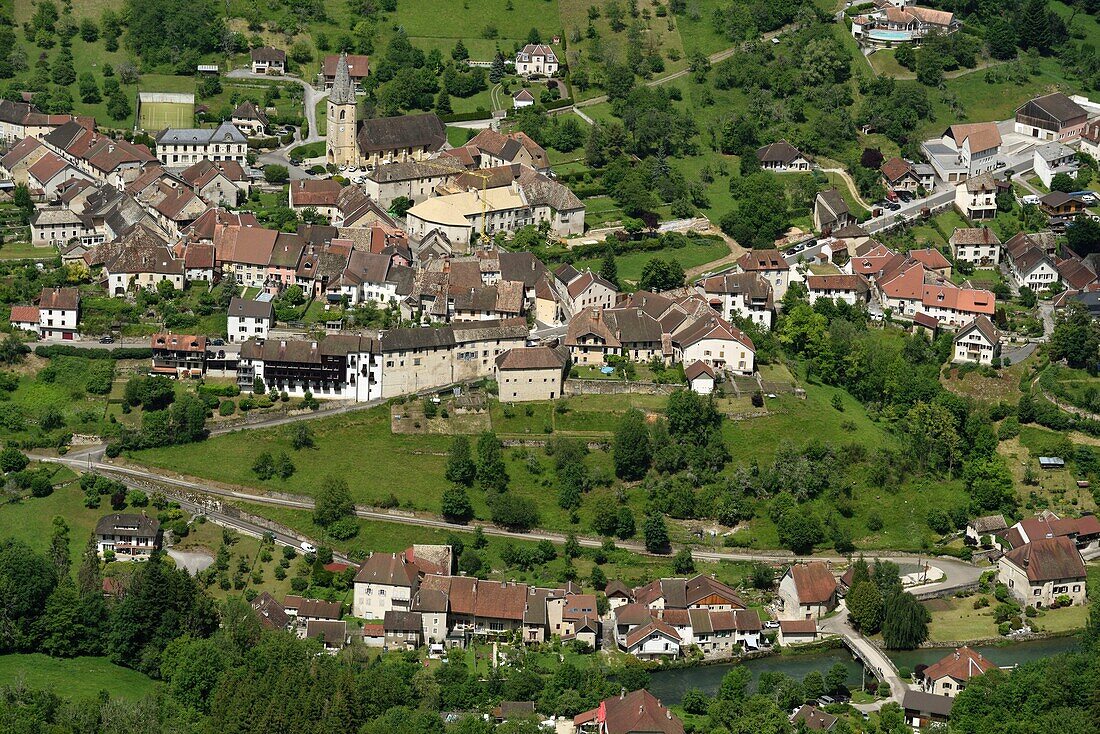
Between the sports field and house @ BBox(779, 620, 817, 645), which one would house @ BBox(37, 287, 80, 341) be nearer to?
the sports field

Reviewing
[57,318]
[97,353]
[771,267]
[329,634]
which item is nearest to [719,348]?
[771,267]

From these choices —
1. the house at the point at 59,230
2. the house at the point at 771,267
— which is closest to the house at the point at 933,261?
the house at the point at 771,267

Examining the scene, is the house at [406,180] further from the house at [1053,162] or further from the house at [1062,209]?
the house at [1053,162]

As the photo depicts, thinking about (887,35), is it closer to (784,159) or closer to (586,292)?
(784,159)

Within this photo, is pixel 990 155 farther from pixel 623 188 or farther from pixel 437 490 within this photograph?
pixel 437 490

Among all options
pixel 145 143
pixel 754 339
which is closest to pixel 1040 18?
pixel 754 339

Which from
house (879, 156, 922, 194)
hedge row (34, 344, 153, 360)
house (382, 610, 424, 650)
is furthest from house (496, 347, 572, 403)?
house (879, 156, 922, 194)

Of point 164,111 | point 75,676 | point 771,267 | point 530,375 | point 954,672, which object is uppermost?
point 164,111
